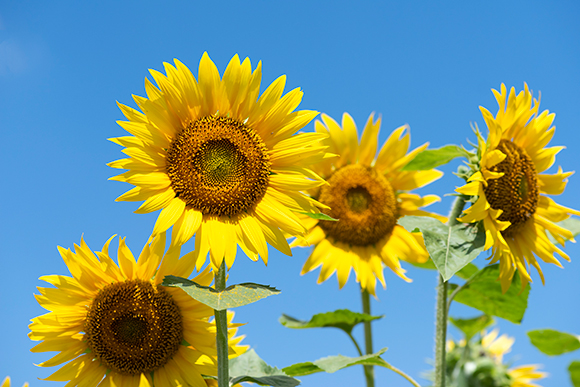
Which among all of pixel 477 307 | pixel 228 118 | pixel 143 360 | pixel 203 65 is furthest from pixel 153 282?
pixel 477 307

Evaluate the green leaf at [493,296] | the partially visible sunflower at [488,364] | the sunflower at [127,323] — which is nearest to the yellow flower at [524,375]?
the partially visible sunflower at [488,364]

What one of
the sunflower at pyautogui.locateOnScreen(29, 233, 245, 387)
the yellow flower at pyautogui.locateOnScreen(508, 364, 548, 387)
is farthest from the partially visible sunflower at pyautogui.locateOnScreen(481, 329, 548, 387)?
the sunflower at pyautogui.locateOnScreen(29, 233, 245, 387)

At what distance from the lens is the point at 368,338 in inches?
160

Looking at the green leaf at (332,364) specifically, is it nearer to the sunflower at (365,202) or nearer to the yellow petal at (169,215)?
the sunflower at (365,202)

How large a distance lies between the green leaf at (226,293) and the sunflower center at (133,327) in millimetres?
500

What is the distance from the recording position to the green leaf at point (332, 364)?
328cm

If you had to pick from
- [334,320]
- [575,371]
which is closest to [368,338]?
[334,320]

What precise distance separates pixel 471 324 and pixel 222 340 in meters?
3.94

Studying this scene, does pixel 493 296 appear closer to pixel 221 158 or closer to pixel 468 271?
pixel 468 271

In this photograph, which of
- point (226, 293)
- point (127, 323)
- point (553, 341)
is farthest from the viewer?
point (553, 341)

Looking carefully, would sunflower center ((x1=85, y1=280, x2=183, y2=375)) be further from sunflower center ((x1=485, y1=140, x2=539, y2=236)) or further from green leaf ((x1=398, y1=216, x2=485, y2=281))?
sunflower center ((x1=485, y1=140, x2=539, y2=236))

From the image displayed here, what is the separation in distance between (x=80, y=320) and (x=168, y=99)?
4.48ft

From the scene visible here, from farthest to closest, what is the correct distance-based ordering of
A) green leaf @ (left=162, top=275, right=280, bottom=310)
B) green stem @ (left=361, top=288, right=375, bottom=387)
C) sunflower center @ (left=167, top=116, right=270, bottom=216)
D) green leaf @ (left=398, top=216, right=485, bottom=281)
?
green stem @ (left=361, top=288, right=375, bottom=387), green leaf @ (left=398, top=216, right=485, bottom=281), sunflower center @ (left=167, top=116, right=270, bottom=216), green leaf @ (left=162, top=275, right=280, bottom=310)

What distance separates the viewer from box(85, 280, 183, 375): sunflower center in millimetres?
2844
